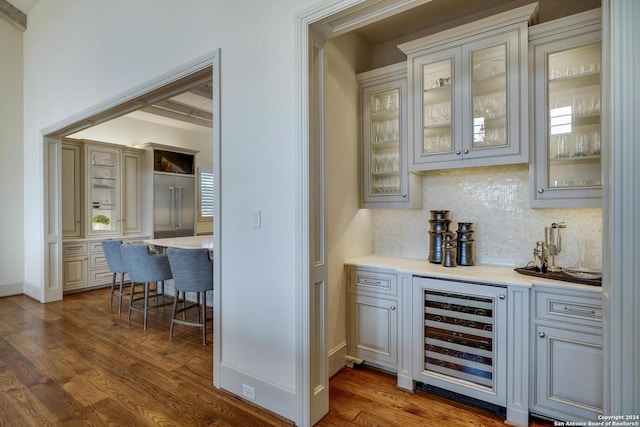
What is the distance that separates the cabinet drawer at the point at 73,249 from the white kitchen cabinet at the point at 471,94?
18.2ft

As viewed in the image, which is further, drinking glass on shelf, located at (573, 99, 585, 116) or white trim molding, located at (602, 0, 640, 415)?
drinking glass on shelf, located at (573, 99, 585, 116)

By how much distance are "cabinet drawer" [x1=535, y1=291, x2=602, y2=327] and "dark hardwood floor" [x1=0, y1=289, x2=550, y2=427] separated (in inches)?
28.9

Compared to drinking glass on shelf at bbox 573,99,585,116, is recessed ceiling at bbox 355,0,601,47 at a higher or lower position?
higher

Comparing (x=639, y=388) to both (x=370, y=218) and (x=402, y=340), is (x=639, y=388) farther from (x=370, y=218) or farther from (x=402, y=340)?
(x=370, y=218)

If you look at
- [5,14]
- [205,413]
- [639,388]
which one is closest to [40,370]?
[205,413]

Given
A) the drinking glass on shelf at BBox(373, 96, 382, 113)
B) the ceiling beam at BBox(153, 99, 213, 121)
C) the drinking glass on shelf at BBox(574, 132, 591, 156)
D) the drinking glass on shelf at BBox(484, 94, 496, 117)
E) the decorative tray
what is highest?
the ceiling beam at BBox(153, 99, 213, 121)

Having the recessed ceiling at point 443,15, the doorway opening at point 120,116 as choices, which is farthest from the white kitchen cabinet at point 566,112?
the doorway opening at point 120,116

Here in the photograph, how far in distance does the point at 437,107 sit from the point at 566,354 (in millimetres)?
1949

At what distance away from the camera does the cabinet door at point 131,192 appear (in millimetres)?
5945

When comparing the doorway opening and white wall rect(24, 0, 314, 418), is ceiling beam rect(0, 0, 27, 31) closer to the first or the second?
the doorway opening

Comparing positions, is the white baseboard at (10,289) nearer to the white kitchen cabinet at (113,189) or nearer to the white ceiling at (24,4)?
the white kitchen cabinet at (113,189)

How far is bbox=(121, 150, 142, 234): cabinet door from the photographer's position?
5945mm

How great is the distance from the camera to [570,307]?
74.9 inches

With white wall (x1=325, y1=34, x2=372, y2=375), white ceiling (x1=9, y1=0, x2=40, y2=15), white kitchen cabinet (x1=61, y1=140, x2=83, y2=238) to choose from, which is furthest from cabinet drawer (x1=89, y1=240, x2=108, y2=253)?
white wall (x1=325, y1=34, x2=372, y2=375)
